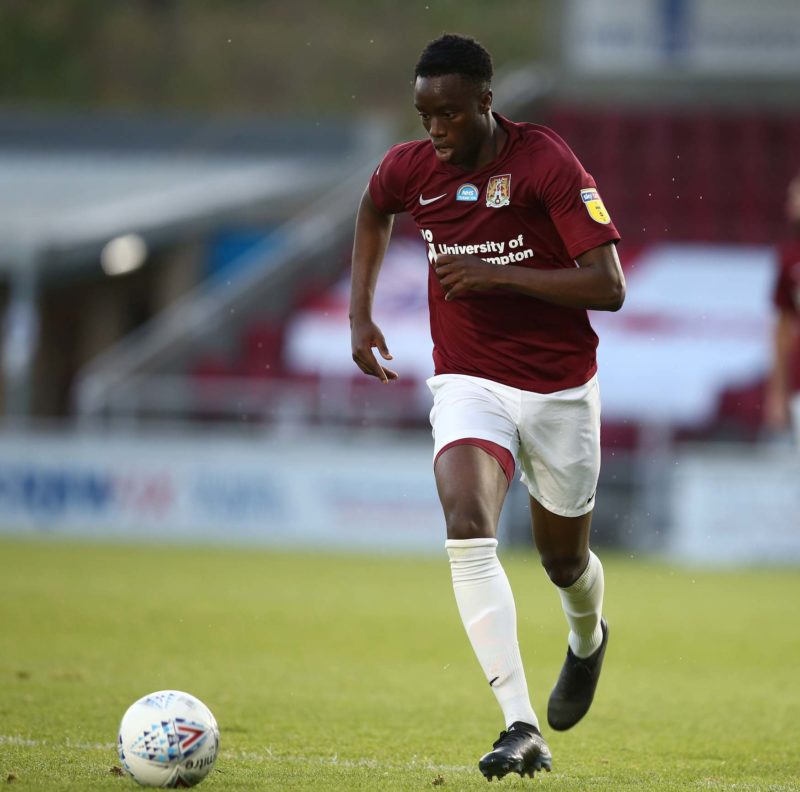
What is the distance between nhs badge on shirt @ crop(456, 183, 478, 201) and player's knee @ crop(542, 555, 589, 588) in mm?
1312

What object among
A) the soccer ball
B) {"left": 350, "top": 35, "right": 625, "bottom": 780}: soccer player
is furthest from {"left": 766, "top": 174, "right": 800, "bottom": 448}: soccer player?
the soccer ball

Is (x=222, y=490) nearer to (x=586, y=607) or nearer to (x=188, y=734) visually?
(x=586, y=607)

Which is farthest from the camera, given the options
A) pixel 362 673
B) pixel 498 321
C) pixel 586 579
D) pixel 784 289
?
pixel 784 289

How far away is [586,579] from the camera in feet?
18.3

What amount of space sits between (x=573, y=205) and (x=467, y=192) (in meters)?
0.38

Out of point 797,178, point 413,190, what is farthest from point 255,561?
point 797,178

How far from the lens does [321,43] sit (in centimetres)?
3662

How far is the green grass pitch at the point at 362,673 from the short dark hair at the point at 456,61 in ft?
7.09

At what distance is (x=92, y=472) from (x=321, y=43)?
22165 millimetres

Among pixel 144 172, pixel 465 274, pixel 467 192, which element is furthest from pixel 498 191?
pixel 144 172

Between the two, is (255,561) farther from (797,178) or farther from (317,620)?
(797,178)

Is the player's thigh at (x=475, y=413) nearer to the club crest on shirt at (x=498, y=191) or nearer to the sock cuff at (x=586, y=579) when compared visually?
the club crest on shirt at (x=498, y=191)

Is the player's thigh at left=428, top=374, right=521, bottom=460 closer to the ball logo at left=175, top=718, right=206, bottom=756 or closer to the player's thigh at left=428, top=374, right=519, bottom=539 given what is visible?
the player's thigh at left=428, top=374, right=519, bottom=539

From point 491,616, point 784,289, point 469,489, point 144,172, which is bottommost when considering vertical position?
point 491,616
